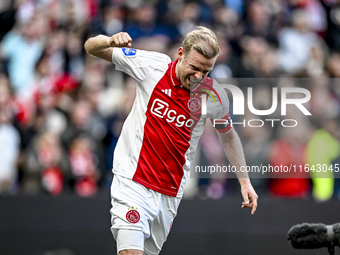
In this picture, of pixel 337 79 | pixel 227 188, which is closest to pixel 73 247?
pixel 227 188

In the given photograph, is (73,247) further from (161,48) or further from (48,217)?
(161,48)

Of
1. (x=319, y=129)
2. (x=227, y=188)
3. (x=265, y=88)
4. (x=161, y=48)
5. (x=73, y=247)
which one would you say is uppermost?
(x=161, y=48)

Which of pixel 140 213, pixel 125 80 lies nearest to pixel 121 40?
pixel 140 213

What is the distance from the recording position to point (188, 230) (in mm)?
6414

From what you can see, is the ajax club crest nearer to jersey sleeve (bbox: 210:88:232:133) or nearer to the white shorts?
jersey sleeve (bbox: 210:88:232:133)

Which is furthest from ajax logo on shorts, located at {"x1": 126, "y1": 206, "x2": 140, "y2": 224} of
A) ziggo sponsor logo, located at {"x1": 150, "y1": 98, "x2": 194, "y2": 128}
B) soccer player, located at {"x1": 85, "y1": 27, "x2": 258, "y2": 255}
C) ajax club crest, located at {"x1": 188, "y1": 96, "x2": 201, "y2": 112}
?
ajax club crest, located at {"x1": 188, "y1": 96, "x2": 201, "y2": 112}

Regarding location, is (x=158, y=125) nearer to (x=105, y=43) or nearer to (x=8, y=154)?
(x=105, y=43)

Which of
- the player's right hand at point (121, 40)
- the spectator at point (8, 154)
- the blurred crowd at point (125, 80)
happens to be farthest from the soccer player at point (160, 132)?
the spectator at point (8, 154)

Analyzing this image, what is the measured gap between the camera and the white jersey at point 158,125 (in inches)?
165

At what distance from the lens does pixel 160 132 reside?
4207mm

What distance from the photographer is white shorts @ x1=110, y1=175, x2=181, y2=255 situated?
13.1 ft

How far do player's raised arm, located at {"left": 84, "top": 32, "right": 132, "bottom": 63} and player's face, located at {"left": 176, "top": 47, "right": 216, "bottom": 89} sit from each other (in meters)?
0.49

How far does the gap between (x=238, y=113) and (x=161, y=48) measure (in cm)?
244

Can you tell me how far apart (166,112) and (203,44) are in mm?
616
